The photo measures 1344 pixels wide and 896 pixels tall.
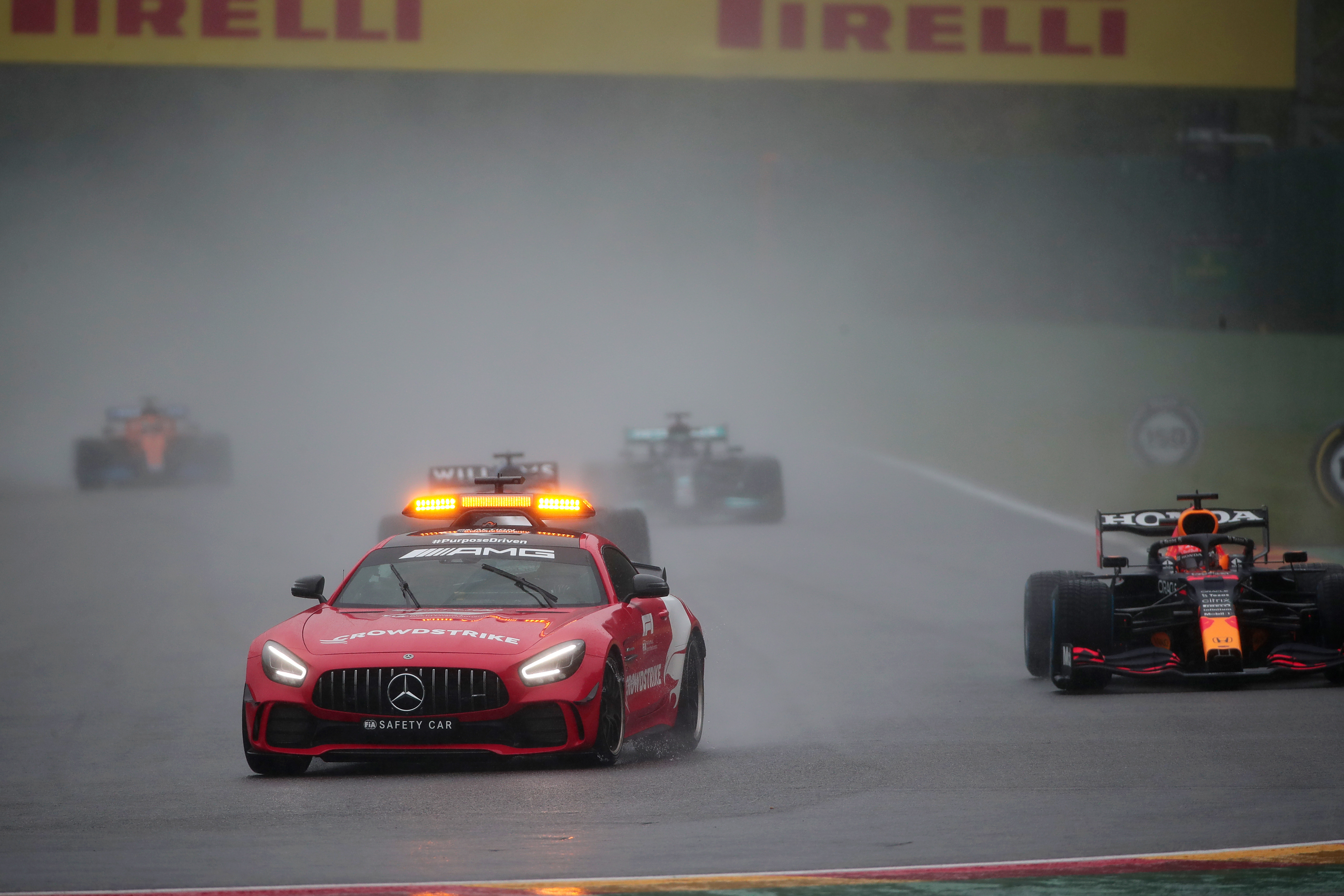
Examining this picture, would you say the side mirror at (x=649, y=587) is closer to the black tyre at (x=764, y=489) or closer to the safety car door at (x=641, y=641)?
the safety car door at (x=641, y=641)

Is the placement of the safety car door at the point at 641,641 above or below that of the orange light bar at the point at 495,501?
below

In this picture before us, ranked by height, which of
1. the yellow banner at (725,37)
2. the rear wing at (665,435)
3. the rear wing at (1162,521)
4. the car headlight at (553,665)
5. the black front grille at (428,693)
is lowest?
the black front grille at (428,693)

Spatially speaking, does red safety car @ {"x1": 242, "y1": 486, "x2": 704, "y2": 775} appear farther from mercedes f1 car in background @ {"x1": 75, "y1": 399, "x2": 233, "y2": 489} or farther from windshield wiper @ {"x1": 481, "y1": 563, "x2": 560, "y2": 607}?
mercedes f1 car in background @ {"x1": 75, "y1": 399, "x2": 233, "y2": 489}

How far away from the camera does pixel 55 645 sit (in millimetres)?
13930

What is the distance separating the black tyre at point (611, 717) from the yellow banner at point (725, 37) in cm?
2938

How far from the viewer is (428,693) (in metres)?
7.73

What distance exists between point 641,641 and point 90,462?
22704mm

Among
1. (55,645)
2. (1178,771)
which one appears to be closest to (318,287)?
(55,645)

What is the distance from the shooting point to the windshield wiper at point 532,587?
336 inches

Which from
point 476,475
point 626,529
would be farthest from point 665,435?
point 476,475

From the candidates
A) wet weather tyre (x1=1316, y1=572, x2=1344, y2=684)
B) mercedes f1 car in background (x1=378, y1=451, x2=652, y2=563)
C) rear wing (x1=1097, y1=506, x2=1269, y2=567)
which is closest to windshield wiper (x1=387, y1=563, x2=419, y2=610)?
rear wing (x1=1097, y1=506, x2=1269, y2=567)

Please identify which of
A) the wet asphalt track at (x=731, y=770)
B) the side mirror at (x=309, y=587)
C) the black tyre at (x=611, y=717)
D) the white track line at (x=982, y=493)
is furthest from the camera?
the white track line at (x=982, y=493)

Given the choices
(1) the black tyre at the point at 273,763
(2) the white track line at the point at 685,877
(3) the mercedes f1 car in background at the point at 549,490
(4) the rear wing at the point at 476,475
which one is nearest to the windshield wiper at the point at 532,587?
(1) the black tyre at the point at 273,763

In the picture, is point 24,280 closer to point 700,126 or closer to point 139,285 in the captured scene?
point 139,285
